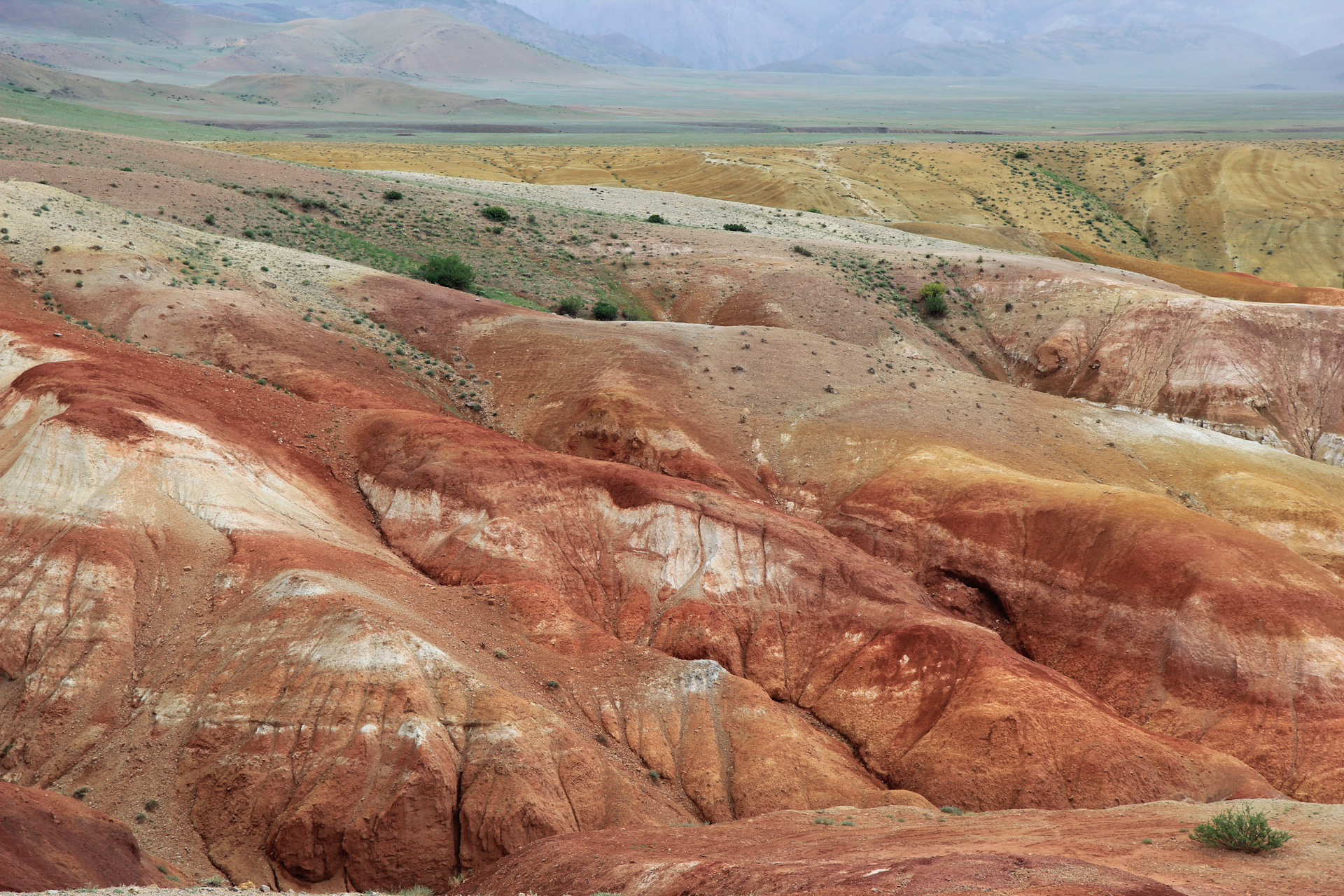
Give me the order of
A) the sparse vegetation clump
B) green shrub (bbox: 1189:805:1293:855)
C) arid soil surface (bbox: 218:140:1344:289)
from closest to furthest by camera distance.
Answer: green shrub (bbox: 1189:805:1293:855) → the sparse vegetation clump → arid soil surface (bbox: 218:140:1344:289)

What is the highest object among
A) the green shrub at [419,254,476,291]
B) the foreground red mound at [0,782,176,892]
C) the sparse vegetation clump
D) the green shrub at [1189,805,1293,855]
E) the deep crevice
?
the green shrub at [419,254,476,291]

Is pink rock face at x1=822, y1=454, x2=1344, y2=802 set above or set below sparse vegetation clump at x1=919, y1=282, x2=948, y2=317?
below

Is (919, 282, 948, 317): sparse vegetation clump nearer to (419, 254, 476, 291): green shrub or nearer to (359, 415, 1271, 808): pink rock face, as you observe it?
(419, 254, 476, 291): green shrub

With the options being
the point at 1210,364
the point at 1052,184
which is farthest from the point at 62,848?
the point at 1052,184

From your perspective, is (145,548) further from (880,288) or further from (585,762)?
(880,288)

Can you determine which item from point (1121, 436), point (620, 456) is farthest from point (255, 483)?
point (1121, 436)

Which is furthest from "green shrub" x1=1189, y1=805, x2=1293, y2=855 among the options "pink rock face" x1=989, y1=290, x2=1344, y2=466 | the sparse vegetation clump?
the sparse vegetation clump

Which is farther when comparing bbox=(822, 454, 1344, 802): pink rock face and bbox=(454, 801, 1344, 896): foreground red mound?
bbox=(822, 454, 1344, 802): pink rock face
